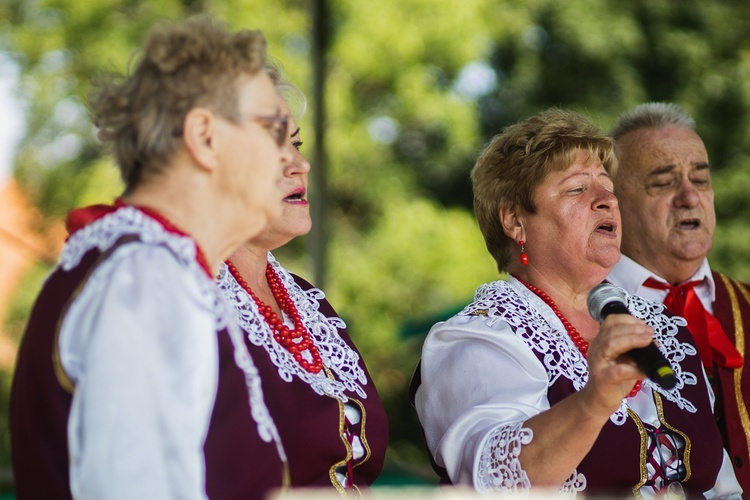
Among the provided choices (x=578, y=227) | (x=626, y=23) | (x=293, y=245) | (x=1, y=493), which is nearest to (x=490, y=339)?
(x=578, y=227)

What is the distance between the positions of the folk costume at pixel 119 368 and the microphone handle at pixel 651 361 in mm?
719

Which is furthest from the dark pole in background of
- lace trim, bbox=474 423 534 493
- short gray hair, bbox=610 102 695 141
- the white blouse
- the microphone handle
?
the white blouse

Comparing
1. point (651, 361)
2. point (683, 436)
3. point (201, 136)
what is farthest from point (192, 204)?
point (683, 436)

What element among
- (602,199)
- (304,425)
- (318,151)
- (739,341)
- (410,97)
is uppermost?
(602,199)

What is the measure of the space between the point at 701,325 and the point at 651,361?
1.36 meters

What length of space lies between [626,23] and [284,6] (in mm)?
4105

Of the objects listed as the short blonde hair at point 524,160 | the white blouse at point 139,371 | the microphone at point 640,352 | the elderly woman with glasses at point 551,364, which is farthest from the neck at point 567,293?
the white blouse at point 139,371

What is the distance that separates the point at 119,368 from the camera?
1.38m

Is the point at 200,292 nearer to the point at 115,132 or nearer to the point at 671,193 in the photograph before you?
the point at 115,132

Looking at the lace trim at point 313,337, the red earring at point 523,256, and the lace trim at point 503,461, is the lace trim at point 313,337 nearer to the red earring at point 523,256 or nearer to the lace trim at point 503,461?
the lace trim at point 503,461

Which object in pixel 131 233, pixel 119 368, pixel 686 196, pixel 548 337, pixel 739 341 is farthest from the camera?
pixel 686 196

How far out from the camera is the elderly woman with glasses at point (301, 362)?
2158 mm

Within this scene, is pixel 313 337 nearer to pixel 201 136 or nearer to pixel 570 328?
pixel 570 328

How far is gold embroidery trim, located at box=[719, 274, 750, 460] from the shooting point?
2945mm
